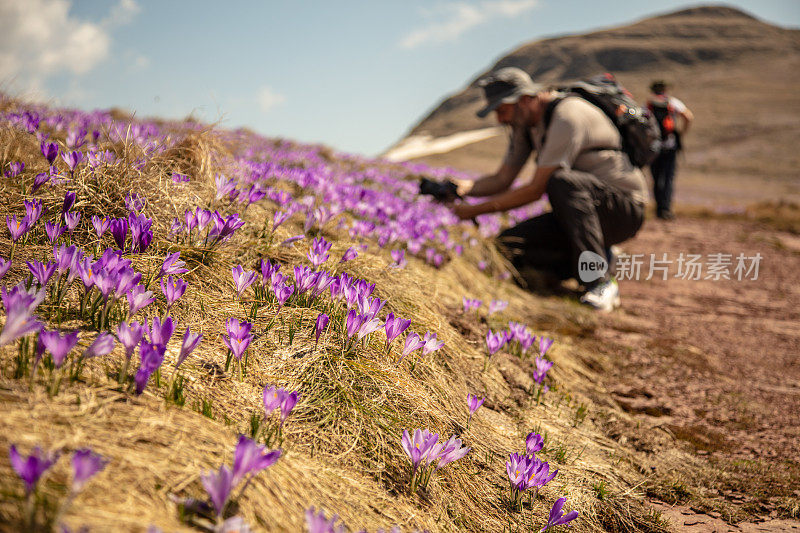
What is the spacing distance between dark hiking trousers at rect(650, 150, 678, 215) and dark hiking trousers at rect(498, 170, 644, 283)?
247 inches

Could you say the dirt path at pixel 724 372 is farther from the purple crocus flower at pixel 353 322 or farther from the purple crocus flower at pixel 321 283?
the purple crocus flower at pixel 321 283

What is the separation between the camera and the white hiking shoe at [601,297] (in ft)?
16.1

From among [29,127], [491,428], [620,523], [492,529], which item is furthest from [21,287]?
[29,127]

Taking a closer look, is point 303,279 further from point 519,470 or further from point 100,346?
point 519,470

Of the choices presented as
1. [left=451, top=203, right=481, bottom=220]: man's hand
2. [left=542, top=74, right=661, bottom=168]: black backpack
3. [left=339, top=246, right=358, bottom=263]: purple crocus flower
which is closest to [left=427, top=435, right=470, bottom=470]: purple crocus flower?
[left=339, top=246, right=358, bottom=263]: purple crocus flower

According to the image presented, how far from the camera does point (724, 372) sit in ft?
12.7

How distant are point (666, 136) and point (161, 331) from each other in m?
11.5

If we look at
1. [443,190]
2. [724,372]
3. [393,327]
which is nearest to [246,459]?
[393,327]

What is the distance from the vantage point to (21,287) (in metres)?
1.40

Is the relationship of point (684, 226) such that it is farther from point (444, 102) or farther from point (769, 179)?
point (444, 102)

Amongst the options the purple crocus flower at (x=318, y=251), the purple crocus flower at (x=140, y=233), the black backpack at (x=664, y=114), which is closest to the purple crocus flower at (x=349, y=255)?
the purple crocus flower at (x=318, y=251)

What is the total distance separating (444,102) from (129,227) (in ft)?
317

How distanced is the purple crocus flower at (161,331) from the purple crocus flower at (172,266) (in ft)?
1.69

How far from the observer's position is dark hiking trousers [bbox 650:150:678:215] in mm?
10898
